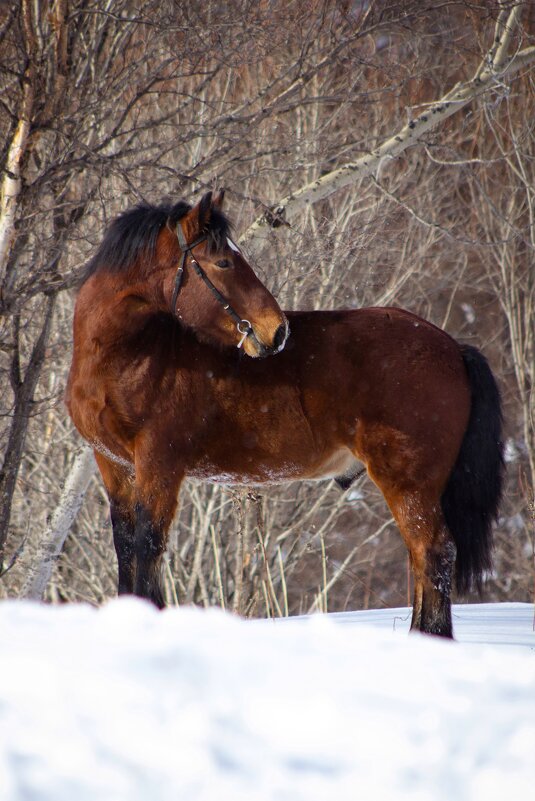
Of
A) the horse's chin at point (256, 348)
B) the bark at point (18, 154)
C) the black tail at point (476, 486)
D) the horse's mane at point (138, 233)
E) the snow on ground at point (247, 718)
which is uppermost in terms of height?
the bark at point (18, 154)

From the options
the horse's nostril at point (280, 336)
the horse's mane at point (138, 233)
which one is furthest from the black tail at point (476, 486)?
the horse's mane at point (138, 233)

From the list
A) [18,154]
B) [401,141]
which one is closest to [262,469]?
[18,154]

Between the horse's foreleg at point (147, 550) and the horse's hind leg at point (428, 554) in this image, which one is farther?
the horse's hind leg at point (428, 554)

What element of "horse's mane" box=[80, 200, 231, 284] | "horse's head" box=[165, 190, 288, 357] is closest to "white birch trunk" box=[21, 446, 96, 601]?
"horse's mane" box=[80, 200, 231, 284]

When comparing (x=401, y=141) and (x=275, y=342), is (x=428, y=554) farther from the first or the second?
(x=401, y=141)

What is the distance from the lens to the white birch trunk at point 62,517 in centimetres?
618

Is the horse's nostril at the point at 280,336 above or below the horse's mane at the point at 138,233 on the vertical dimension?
below

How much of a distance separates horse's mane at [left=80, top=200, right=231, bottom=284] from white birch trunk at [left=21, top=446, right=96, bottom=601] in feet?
8.00

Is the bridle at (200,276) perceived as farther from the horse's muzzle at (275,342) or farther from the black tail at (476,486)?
the black tail at (476,486)

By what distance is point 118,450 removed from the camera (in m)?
3.88

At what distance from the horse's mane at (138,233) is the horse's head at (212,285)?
0.04ft


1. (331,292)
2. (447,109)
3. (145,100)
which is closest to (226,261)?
(447,109)

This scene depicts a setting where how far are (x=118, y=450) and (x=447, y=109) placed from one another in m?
3.97

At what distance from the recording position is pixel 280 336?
373cm
